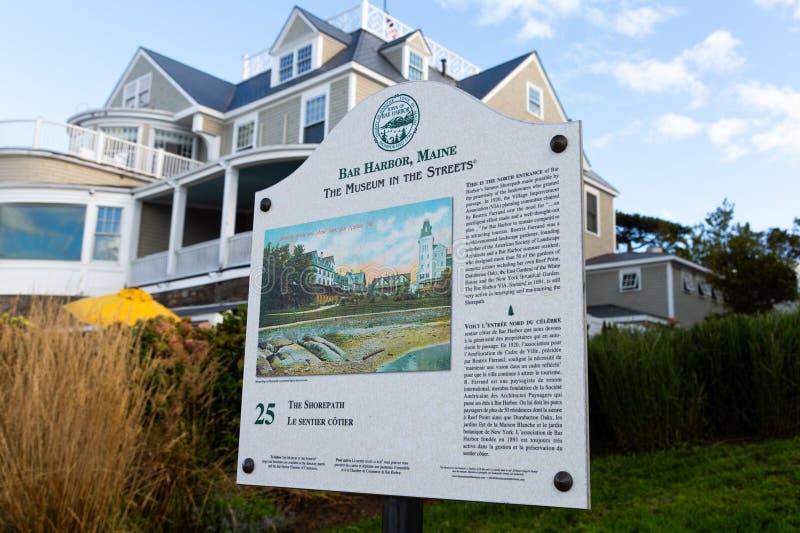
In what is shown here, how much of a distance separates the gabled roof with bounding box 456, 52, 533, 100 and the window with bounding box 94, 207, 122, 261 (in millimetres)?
10384

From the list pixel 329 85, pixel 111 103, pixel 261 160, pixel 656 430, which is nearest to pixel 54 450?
pixel 656 430

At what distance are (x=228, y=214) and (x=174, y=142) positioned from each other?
7660mm

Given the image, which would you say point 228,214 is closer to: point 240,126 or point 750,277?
point 240,126

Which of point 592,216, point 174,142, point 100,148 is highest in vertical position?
point 174,142

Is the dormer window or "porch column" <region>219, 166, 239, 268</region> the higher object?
the dormer window

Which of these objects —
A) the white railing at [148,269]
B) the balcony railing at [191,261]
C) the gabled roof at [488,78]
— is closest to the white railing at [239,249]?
the balcony railing at [191,261]

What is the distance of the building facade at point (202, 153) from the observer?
58.4 feet

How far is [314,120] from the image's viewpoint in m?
18.9

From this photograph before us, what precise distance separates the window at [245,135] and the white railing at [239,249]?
564 centimetres

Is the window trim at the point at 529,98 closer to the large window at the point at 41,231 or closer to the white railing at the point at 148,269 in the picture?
the white railing at the point at 148,269

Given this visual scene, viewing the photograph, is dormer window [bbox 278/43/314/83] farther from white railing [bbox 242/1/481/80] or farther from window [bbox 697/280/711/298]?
window [bbox 697/280/711/298]

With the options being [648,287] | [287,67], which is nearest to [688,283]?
[648,287]

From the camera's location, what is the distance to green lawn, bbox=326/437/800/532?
4496 mm

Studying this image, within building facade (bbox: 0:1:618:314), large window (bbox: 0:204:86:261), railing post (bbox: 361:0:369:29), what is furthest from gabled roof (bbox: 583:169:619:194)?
large window (bbox: 0:204:86:261)
